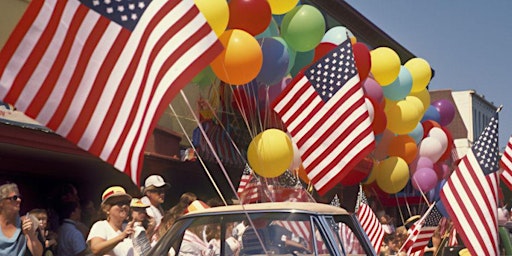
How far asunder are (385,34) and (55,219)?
19.9m

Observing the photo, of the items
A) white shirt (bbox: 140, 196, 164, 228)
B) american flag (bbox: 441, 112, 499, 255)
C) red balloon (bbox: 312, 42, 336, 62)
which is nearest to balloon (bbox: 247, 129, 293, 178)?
american flag (bbox: 441, 112, 499, 255)

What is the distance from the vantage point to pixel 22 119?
9602mm

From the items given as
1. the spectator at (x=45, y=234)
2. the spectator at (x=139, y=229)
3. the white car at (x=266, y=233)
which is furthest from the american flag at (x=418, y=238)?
the spectator at (x=45, y=234)

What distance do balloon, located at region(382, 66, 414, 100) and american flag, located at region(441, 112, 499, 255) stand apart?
4.47 metres

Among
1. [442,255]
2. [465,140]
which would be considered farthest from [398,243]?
[465,140]

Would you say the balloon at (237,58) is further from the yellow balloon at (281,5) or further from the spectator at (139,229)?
the spectator at (139,229)

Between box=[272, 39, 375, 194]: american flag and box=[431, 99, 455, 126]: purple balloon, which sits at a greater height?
box=[431, 99, 455, 126]: purple balloon

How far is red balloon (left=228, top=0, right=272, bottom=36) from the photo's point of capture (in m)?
10.5

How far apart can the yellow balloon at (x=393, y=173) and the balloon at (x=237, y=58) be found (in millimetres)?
5822

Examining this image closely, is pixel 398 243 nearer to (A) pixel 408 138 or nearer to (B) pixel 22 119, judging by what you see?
(A) pixel 408 138

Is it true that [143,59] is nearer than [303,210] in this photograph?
Yes

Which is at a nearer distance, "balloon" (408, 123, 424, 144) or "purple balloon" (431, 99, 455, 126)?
"balloon" (408, 123, 424, 144)

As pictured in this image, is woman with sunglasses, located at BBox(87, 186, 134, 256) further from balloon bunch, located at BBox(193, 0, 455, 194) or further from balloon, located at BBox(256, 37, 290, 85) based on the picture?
balloon, located at BBox(256, 37, 290, 85)

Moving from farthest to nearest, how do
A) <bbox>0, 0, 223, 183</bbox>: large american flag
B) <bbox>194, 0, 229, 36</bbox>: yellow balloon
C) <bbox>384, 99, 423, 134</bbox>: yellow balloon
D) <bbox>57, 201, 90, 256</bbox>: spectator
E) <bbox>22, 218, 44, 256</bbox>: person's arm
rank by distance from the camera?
1. <bbox>384, 99, 423, 134</bbox>: yellow balloon
2. <bbox>194, 0, 229, 36</bbox>: yellow balloon
3. <bbox>57, 201, 90, 256</bbox>: spectator
4. <bbox>22, 218, 44, 256</bbox>: person's arm
5. <bbox>0, 0, 223, 183</bbox>: large american flag
